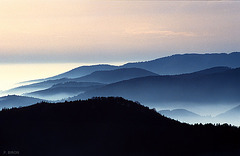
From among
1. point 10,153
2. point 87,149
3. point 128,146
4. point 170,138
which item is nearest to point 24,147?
point 10,153

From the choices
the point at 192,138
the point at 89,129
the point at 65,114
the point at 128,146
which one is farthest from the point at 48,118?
the point at 192,138

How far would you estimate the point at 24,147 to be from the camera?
5356 cm

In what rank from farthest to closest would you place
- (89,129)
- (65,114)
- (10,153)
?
(65,114)
(89,129)
(10,153)

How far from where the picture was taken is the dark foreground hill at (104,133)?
51.1 meters

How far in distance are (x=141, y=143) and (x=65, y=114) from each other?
12.5 metres

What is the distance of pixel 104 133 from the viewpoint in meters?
55.7

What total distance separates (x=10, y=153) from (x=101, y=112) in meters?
13.6

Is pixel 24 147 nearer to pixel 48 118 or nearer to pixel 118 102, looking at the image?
pixel 48 118

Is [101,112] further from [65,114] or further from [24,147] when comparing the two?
[24,147]

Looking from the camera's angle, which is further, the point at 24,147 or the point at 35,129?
the point at 35,129

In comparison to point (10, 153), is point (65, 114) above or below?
above

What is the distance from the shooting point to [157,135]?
54.0 metres

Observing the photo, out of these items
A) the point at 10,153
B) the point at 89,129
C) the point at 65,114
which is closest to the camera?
the point at 10,153

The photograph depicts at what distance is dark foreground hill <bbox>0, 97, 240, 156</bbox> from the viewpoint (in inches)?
2012
